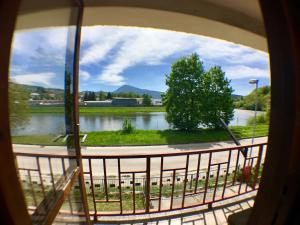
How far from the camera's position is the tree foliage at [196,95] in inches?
509

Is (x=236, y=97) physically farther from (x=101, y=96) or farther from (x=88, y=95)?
(x=88, y=95)

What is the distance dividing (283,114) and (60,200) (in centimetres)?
97

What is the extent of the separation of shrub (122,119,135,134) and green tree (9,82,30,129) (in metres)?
13.8

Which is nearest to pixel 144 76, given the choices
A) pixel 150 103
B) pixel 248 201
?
pixel 150 103

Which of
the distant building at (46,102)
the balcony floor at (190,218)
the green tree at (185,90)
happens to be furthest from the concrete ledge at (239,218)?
the green tree at (185,90)

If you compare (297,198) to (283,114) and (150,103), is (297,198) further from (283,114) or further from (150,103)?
(150,103)

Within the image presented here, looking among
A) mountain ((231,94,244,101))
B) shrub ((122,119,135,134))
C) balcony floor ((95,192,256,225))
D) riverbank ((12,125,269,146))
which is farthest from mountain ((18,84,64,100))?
mountain ((231,94,244,101))

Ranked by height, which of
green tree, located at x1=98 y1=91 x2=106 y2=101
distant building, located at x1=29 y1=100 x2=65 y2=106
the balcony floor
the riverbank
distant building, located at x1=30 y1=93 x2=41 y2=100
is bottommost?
the riverbank

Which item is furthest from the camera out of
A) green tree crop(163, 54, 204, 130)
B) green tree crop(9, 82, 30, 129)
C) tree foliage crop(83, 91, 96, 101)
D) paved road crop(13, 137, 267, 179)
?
green tree crop(163, 54, 204, 130)

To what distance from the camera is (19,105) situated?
57cm

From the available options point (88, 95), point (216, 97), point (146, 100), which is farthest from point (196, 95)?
point (88, 95)

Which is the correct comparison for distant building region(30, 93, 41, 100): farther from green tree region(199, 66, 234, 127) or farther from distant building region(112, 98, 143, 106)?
distant building region(112, 98, 143, 106)

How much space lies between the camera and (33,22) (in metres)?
0.67

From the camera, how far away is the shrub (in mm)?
14391
